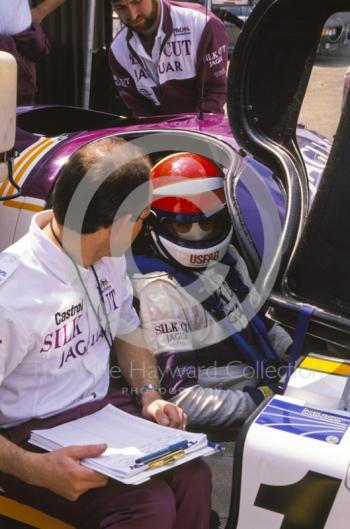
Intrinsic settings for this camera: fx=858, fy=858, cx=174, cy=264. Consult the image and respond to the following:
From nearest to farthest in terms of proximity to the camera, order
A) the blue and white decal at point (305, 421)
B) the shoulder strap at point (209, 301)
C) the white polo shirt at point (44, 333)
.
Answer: the blue and white decal at point (305, 421)
the white polo shirt at point (44, 333)
the shoulder strap at point (209, 301)

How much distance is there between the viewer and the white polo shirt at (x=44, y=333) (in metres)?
2.12

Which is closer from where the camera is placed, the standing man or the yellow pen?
the yellow pen

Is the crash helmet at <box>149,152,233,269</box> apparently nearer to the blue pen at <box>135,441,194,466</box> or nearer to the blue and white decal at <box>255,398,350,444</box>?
the blue pen at <box>135,441,194,466</box>

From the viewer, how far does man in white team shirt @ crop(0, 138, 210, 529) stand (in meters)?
2.05

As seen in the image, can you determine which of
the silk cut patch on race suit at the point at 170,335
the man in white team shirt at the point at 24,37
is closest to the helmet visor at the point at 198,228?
the silk cut patch on race suit at the point at 170,335

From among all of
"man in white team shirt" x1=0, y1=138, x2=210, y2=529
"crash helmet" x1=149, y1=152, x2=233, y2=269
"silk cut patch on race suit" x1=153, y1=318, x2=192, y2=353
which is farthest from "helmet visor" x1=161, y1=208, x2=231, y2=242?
"man in white team shirt" x1=0, y1=138, x2=210, y2=529

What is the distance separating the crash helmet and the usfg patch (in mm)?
903

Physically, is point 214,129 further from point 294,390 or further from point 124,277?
point 294,390

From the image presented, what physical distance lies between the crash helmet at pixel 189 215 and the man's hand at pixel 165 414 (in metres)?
0.76

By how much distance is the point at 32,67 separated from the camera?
17.6 feet

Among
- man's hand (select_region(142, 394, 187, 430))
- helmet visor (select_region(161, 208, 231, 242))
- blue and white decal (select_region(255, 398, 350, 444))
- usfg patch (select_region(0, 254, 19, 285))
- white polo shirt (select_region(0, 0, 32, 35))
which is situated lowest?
man's hand (select_region(142, 394, 187, 430))

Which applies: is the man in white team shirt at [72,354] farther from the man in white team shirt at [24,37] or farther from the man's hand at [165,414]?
the man in white team shirt at [24,37]

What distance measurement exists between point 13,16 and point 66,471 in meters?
3.58

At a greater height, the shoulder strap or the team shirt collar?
the team shirt collar
